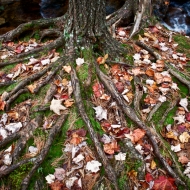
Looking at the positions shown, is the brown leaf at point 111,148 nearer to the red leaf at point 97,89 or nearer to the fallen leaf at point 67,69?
the red leaf at point 97,89

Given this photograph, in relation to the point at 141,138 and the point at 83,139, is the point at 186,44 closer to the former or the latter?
the point at 141,138

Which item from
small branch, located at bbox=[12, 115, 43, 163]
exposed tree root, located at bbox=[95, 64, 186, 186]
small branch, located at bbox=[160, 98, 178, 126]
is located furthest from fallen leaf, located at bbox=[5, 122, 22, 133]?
small branch, located at bbox=[160, 98, 178, 126]

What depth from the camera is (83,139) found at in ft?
8.37

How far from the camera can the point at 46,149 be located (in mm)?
2471

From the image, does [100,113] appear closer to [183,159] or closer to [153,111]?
[153,111]

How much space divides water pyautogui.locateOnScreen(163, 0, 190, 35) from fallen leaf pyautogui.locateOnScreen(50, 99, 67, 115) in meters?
5.52

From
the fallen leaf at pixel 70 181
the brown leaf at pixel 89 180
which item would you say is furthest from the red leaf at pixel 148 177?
the fallen leaf at pixel 70 181

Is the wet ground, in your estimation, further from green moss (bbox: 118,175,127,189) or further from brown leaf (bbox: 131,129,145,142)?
green moss (bbox: 118,175,127,189)

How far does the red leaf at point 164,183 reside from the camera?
2332mm

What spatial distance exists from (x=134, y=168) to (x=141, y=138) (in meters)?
0.39

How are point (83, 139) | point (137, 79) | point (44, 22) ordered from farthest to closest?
point (44, 22), point (137, 79), point (83, 139)

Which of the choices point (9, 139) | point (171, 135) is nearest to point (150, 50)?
point (171, 135)

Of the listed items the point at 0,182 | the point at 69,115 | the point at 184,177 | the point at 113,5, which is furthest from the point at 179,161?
the point at 113,5

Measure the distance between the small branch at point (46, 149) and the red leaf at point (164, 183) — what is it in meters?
1.24
